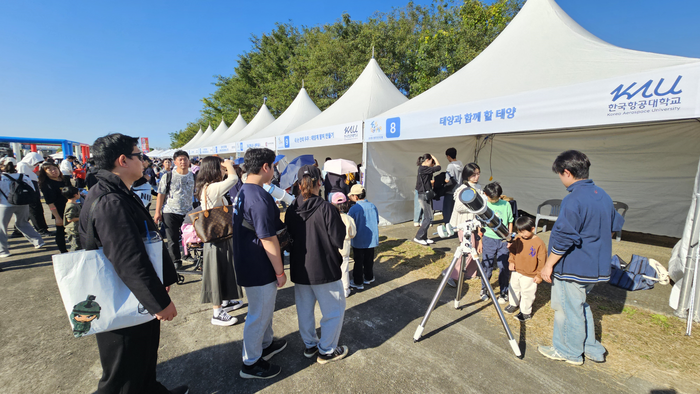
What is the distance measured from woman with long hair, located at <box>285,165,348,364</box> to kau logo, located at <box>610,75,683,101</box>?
3.28 metres

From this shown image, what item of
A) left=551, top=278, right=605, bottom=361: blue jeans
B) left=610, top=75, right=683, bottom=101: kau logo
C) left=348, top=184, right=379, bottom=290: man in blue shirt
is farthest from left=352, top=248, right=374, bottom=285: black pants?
left=610, top=75, right=683, bottom=101: kau logo

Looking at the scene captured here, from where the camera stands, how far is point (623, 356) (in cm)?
232

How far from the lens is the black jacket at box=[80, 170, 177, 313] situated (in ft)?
4.45

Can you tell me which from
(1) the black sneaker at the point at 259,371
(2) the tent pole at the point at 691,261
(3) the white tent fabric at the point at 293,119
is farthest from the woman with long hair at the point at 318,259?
(3) the white tent fabric at the point at 293,119

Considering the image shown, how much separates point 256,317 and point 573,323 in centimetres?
247

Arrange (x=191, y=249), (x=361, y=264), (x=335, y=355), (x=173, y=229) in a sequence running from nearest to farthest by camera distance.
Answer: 1. (x=335, y=355)
2. (x=361, y=264)
3. (x=173, y=229)
4. (x=191, y=249)

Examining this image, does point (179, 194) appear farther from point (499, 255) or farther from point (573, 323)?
point (573, 323)

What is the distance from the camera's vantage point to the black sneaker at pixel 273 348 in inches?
90.3

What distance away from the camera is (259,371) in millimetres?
2066

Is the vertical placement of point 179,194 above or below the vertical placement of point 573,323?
above

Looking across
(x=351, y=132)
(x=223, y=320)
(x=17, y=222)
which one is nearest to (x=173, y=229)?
(x=223, y=320)

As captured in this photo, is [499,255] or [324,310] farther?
[499,255]

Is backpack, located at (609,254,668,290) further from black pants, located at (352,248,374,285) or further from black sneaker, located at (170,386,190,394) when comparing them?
black sneaker, located at (170,386,190,394)

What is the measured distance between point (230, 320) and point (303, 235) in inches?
59.6
